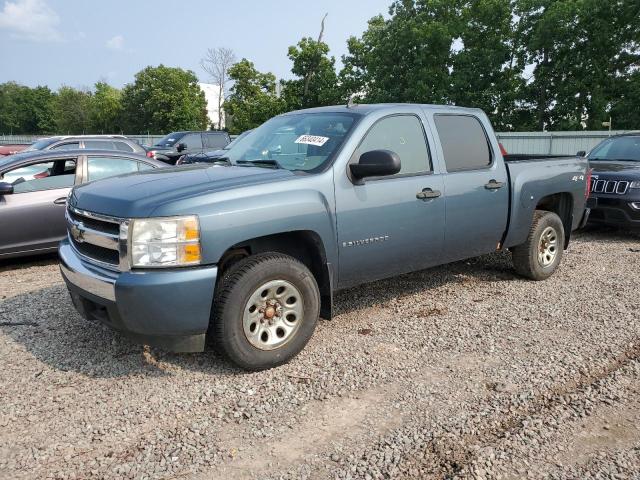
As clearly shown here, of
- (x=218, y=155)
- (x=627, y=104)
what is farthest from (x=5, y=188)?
(x=627, y=104)

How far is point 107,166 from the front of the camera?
733cm

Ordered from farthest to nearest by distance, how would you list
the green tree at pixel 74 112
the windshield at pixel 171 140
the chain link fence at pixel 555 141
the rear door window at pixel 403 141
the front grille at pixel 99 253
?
the green tree at pixel 74 112, the chain link fence at pixel 555 141, the windshield at pixel 171 140, the rear door window at pixel 403 141, the front grille at pixel 99 253

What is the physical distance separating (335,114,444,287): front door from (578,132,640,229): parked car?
4924mm

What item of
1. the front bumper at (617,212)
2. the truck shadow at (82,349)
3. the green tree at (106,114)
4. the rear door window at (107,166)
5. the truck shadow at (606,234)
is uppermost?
the green tree at (106,114)

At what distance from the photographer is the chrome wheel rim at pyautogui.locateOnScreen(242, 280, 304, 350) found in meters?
3.57

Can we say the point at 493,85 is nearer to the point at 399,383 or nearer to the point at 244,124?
the point at 244,124

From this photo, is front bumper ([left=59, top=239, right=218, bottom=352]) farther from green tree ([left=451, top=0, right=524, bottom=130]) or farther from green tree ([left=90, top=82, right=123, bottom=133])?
green tree ([left=90, top=82, right=123, bottom=133])

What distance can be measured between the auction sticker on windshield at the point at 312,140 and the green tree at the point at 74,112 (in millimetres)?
78200

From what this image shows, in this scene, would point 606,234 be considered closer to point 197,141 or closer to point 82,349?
point 82,349

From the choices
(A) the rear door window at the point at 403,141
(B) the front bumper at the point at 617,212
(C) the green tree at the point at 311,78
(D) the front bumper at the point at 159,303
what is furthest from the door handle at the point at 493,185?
(C) the green tree at the point at 311,78

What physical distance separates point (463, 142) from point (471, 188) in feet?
1.53

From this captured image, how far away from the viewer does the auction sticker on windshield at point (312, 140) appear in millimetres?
A: 4202

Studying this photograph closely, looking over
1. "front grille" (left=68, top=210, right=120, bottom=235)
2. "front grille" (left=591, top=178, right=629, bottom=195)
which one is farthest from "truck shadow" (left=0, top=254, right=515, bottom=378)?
"front grille" (left=591, top=178, right=629, bottom=195)

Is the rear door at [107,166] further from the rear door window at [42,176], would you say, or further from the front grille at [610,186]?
the front grille at [610,186]
